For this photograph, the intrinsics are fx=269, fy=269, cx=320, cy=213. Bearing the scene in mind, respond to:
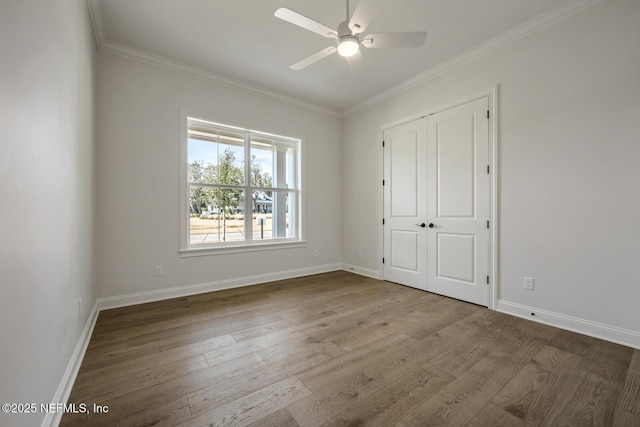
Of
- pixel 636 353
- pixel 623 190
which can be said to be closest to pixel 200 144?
pixel 623 190

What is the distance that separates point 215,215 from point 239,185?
1.85ft

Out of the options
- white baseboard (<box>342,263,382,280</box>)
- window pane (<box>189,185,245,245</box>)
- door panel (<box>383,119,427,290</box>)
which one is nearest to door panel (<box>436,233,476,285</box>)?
door panel (<box>383,119,427,290</box>)

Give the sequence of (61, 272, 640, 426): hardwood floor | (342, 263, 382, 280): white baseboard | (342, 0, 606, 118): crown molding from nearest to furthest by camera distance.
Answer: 1. (61, 272, 640, 426): hardwood floor
2. (342, 0, 606, 118): crown molding
3. (342, 263, 382, 280): white baseboard

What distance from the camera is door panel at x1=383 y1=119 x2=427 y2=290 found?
12.5 ft

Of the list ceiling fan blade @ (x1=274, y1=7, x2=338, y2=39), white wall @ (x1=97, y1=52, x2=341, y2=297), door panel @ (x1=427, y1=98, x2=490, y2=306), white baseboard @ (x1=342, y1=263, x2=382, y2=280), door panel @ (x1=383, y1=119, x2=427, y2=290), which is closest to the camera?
ceiling fan blade @ (x1=274, y1=7, x2=338, y2=39)

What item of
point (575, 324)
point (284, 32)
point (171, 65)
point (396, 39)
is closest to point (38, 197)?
point (396, 39)

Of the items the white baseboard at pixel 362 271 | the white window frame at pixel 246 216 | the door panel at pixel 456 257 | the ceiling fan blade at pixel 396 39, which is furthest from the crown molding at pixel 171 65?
the door panel at pixel 456 257

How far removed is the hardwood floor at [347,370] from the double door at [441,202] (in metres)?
0.62

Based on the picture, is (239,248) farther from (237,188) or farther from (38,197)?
(38,197)

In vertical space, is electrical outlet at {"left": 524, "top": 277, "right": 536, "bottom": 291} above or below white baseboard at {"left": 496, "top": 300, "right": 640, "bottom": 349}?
above

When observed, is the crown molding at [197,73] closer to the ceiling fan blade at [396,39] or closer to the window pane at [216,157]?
the window pane at [216,157]

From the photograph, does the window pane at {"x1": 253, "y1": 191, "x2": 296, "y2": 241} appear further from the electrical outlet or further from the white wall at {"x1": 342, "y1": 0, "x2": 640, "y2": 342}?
the electrical outlet

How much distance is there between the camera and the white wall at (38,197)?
93cm

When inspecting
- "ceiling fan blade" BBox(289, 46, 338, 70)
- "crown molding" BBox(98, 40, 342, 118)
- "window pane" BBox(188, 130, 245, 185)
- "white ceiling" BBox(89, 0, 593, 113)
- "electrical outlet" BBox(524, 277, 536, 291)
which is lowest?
"electrical outlet" BBox(524, 277, 536, 291)
